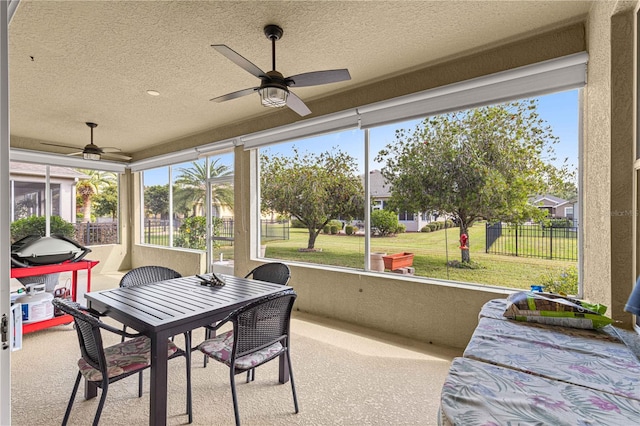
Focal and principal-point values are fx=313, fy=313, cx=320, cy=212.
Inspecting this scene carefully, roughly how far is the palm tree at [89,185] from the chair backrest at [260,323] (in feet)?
21.6

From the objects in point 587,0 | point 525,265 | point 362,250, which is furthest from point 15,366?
point 587,0

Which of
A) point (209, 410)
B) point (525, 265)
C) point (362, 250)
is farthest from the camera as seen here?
point (362, 250)

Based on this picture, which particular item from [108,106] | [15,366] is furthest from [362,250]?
[108,106]

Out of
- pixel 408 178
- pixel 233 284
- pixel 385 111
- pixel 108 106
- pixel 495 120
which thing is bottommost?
pixel 233 284

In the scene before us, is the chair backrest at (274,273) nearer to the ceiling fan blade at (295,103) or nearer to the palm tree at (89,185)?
the ceiling fan blade at (295,103)

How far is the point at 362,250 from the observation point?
12.5 feet

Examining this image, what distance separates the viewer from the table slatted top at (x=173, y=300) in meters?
1.86

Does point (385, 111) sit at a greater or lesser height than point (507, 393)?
greater

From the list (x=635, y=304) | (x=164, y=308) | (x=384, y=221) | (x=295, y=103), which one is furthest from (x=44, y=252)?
(x=635, y=304)

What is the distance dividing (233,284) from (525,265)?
8.61 ft

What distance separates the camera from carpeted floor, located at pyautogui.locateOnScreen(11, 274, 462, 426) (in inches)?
79.1

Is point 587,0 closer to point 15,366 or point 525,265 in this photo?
point 525,265

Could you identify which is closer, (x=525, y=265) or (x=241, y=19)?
(x=241, y=19)

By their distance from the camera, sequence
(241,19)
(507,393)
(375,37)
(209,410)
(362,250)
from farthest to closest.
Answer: (362,250) < (375,37) < (241,19) < (209,410) < (507,393)
